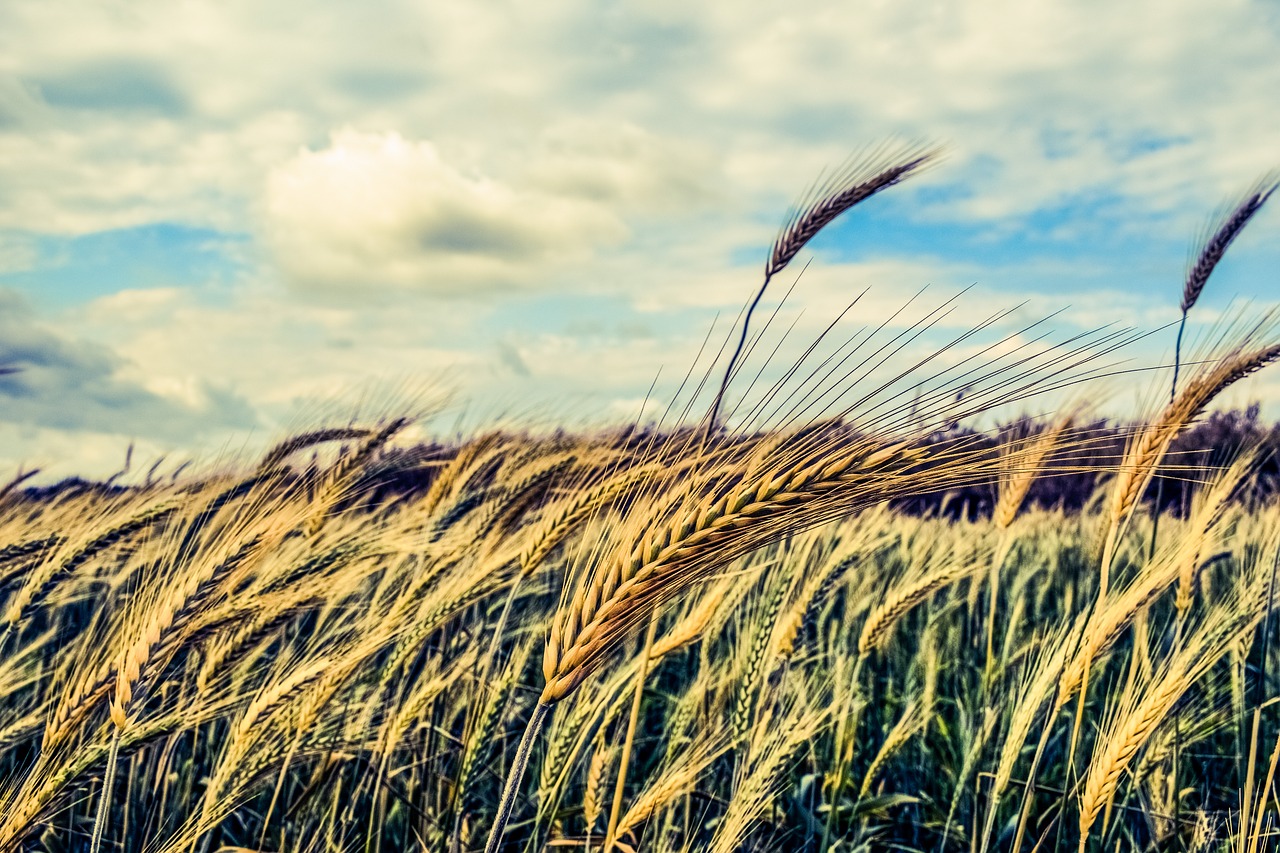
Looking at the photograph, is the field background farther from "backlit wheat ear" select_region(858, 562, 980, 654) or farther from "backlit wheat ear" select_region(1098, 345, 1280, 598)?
"backlit wheat ear" select_region(1098, 345, 1280, 598)

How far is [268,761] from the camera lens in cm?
198

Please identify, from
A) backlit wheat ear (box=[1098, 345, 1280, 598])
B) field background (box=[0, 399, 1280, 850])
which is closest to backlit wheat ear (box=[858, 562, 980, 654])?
field background (box=[0, 399, 1280, 850])

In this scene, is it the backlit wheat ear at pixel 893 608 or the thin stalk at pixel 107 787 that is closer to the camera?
the thin stalk at pixel 107 787

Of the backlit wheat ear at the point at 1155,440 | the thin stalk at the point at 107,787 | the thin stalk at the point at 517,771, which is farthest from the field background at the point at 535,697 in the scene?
the thin stalk at the point at 517,771

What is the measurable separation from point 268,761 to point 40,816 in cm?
45

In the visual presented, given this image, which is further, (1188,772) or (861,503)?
(1188,772)

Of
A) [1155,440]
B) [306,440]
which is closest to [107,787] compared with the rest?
[306,440]

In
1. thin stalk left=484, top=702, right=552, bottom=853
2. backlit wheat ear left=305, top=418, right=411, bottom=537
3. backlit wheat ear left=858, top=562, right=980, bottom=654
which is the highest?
backlit wheat ear left=305, top=418, right=411, bottom=537

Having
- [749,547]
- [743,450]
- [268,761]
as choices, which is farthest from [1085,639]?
[268,761]

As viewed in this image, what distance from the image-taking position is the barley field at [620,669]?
4.15 feet

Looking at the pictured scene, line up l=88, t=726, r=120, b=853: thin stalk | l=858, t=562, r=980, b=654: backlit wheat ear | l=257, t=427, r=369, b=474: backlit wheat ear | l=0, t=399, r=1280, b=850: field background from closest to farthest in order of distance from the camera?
l=88, t=726, r=120, b=853: thin stalk
l=0, t=399, r=1280, b=850: field background
l=858, t=562, r=980, b=654: backlit wheat ear
l=257, t=427, r=369, b=474: backlit wheat ear

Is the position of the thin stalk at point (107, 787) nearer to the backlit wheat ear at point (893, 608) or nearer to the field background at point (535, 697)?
the field background at point (535, 697)

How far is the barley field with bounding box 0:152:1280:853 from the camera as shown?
4.15ft

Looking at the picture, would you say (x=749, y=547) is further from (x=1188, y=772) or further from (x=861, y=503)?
(x=1188, y=772)
